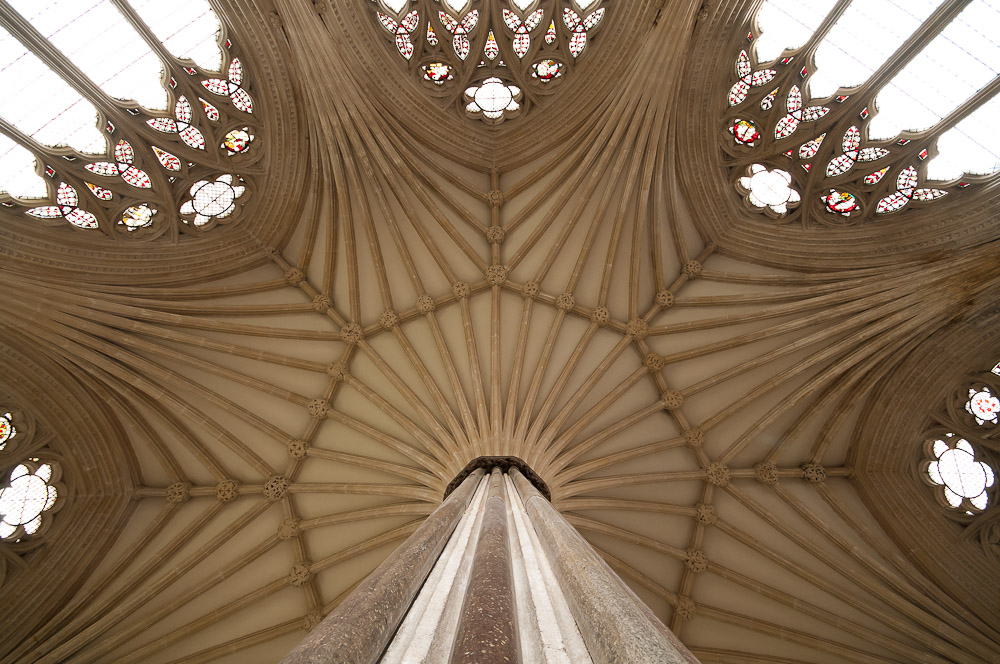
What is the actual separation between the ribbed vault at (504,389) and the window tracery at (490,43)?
49cm

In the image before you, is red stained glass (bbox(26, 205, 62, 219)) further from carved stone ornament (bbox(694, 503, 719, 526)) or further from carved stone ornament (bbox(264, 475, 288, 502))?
carved stone ornament (bbox(694, 503, 719, 526))

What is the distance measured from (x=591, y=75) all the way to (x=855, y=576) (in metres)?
10.9

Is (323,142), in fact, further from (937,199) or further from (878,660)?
(878,660)

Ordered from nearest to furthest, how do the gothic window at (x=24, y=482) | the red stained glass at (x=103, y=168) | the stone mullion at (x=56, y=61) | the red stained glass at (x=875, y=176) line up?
the stone mullion at (x=56, y=61)
the red stained glass at (x=103, y=168)
the gothic window at (x=24, y=482)
the red stained glass at (x=875, y=176)

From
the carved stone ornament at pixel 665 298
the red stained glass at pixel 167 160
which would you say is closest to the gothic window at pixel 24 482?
the red stained glass at pixel 167 160

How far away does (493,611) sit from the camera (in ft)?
9.29

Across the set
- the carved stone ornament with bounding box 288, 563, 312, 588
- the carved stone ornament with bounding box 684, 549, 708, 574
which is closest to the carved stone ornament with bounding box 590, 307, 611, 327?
the carved stone ornament with bounding box 684, 549, 708, 574

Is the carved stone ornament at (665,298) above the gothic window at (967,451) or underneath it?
above

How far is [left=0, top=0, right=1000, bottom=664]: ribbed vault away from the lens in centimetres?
1195

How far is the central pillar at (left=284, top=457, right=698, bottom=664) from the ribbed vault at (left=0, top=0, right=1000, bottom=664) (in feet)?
24.1

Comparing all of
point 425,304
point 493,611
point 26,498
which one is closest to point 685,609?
point 425,304

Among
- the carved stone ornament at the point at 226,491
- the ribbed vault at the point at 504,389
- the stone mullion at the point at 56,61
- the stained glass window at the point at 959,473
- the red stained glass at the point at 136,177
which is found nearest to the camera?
the stone mullion at the point at 56,61

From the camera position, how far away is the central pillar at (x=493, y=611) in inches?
98.0

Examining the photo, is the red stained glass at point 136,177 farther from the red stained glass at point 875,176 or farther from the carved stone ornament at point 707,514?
the red stained glass at point 875,176
